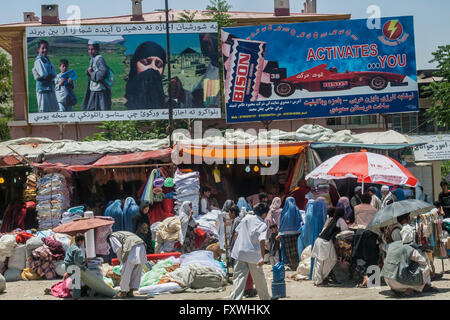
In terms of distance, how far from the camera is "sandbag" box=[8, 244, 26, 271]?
37.3 feet

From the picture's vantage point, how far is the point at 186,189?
44.5 feet

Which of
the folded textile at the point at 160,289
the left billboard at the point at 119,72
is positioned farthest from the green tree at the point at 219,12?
the folded textile at the point at 160,289

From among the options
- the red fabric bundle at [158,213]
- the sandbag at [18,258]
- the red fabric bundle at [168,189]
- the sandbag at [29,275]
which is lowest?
the sandbag at [29,275]

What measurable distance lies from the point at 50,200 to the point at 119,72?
764 centimetres

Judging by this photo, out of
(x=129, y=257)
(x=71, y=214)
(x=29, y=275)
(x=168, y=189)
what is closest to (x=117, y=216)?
(x=71, y=214)

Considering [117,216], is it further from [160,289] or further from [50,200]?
[160,289]

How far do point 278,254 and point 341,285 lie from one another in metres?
2.17

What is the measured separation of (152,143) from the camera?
15.8 metres

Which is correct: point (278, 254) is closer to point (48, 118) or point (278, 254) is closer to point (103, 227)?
point (103, 227)

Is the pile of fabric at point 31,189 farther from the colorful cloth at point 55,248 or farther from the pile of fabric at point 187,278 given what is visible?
the pile of fabric at point 187,278

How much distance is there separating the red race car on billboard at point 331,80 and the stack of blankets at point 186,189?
6500 millimetres

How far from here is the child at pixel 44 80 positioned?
20219 mm

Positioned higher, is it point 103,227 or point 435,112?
point 435,112
